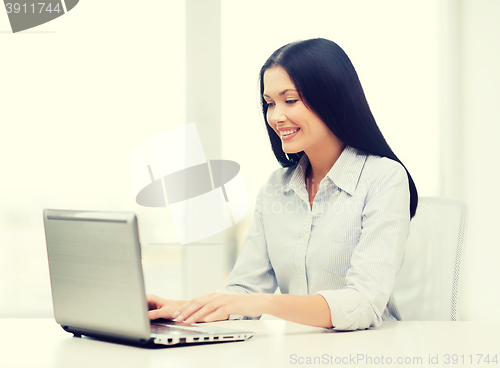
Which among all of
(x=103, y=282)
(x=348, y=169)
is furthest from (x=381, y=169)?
(x=103, y=282)

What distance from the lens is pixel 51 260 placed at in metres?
0.82

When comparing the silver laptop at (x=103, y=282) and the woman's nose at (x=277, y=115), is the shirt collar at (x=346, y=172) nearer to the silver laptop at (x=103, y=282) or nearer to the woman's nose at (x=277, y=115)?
the woman's nose at (x=277, y=115)

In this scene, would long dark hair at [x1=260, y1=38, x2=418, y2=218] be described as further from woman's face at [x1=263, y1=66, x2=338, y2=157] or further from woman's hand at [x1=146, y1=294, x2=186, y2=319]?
woman's hand at [x1=146, y1=294, x2=186, y2=319]

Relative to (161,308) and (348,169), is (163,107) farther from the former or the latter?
(161,308)

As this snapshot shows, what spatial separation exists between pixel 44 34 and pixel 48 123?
535 mm

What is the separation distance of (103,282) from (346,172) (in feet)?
2.47

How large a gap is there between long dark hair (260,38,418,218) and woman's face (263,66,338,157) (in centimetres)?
2

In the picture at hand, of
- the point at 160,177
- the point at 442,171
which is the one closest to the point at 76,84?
the point at 160,177

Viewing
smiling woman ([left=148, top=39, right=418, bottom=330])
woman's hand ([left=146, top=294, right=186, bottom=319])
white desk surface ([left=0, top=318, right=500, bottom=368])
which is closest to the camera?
white desk surface ([left=0, top=318, right=500, bottom=368])

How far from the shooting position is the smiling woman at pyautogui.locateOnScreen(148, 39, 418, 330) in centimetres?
108

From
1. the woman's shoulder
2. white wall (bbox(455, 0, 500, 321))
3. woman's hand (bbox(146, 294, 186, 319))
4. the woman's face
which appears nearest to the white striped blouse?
the woman's shoulder

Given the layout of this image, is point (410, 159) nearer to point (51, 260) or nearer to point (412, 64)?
point (412, 64)

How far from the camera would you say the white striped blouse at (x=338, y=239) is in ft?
3.31

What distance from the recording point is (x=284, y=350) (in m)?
0.75
